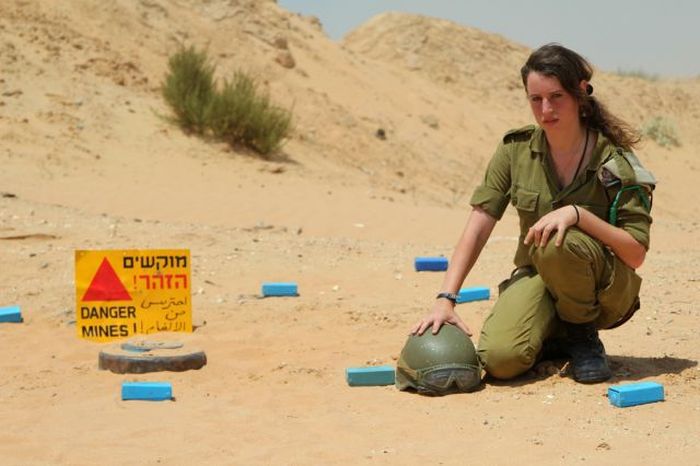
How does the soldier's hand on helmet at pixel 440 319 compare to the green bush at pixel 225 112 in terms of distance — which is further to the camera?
the green bush at pixel 225 112

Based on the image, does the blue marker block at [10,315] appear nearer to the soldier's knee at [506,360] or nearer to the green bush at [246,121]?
the soldier's knee at [506,360]

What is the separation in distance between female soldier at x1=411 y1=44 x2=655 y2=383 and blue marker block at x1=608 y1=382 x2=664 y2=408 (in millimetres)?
301

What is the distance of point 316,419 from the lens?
3.74 metres

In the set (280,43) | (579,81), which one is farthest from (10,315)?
(280,43)

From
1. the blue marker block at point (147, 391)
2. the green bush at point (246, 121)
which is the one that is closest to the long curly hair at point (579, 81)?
the blue marker block at point (147, 391)

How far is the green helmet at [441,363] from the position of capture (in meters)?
3.95

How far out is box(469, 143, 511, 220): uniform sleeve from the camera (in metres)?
4.14

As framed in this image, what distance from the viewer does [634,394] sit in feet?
11.9

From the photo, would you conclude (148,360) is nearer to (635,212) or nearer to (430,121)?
(635,212)

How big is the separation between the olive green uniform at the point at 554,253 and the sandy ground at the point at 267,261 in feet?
0.67

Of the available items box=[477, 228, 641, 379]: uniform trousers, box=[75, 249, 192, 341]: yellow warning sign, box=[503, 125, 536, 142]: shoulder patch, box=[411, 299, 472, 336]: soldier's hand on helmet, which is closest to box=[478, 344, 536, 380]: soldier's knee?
box=[477, 228, 641, 379]: uniform trousers

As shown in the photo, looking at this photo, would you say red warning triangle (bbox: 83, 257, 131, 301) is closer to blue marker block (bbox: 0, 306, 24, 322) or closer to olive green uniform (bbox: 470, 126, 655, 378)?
blue marker block (bbox: 0, 306, 24, 322)

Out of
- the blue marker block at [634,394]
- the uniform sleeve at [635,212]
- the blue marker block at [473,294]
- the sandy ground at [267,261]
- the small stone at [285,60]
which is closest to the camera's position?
the sandy ground at [267,261]

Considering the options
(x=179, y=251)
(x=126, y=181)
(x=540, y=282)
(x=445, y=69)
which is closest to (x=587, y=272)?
(x=540, y=282)
